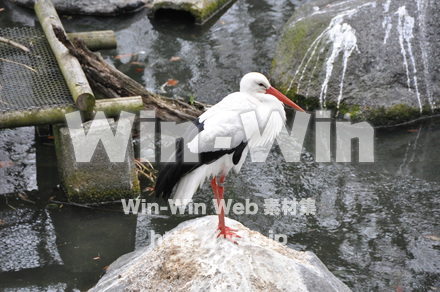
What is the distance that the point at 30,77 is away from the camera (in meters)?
5.94

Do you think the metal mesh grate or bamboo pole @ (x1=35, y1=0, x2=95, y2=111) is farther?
the metal mesh grate

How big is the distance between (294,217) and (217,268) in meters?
1.86

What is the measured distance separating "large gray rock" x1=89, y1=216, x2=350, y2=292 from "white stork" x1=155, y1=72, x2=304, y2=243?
0.53ft

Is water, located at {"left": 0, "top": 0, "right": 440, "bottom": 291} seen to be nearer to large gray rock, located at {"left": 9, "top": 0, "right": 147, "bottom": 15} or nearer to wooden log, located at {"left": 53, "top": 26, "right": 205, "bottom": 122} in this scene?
wooden log, located at {"left": 53, "top": 26, "right": 205, "bottom": 122}

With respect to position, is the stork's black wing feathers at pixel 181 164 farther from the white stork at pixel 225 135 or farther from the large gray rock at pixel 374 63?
the large gray rock at pixel 374 63

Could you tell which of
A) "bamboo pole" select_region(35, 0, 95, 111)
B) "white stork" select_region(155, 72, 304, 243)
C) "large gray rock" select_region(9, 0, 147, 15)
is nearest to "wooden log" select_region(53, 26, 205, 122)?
"bamboo pole" select_region(35, 0, 95, 111)

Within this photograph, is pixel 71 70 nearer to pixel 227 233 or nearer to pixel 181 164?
pixel 181 164

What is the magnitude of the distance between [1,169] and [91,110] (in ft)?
4.57

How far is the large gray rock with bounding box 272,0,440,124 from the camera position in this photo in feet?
22.2

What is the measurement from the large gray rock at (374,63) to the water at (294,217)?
326 millimetres

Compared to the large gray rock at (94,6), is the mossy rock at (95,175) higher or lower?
lower

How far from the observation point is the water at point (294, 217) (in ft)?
16.1

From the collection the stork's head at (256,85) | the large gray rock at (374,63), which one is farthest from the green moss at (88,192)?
the large gray rock at (374,63)

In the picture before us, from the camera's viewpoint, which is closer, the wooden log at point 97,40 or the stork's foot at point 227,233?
the stork's foot at point 227,233
